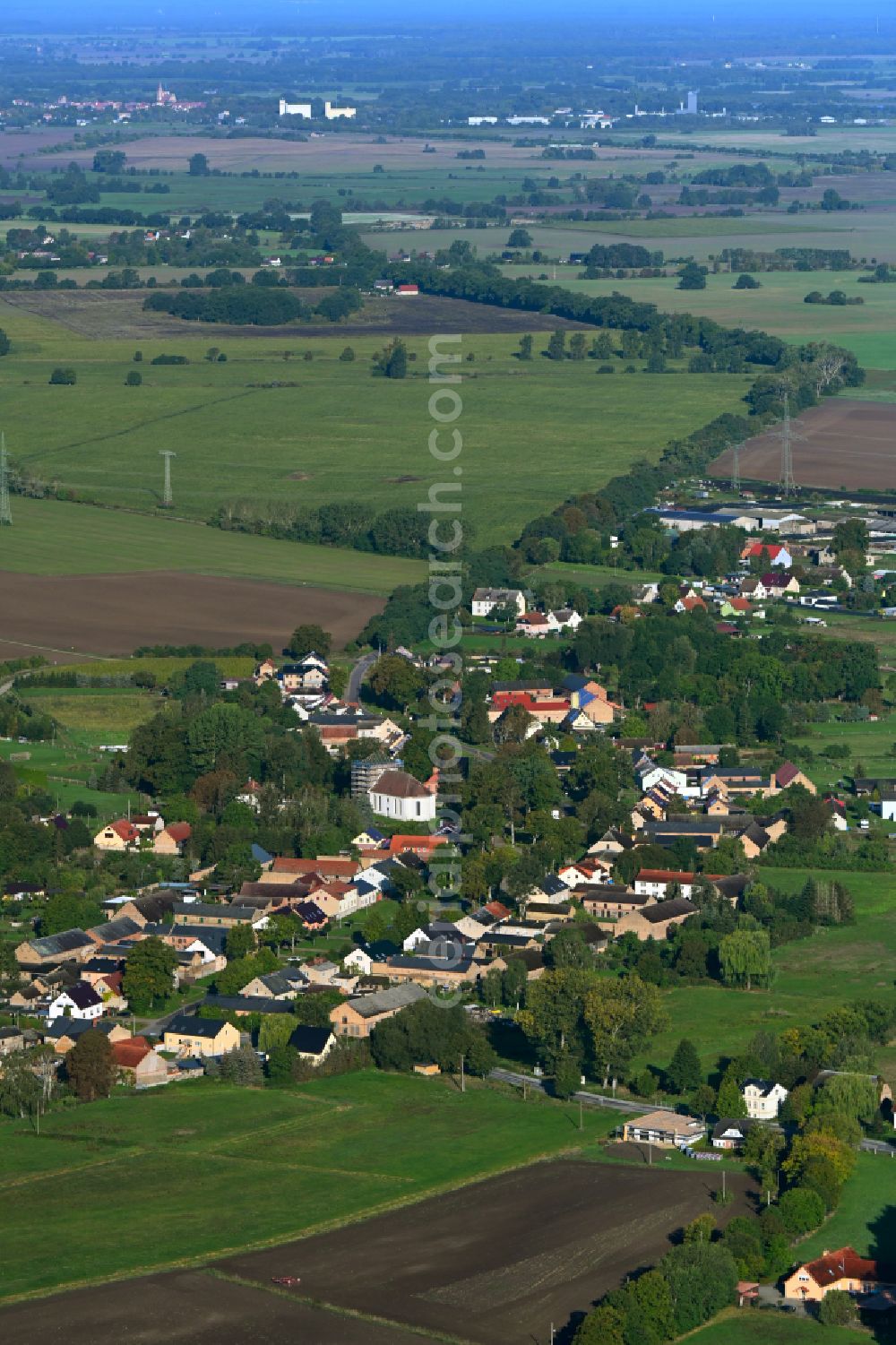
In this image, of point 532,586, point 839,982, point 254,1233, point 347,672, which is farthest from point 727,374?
point 254,1233

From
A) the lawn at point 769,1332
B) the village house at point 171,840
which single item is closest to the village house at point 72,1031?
the village house at point 171,840

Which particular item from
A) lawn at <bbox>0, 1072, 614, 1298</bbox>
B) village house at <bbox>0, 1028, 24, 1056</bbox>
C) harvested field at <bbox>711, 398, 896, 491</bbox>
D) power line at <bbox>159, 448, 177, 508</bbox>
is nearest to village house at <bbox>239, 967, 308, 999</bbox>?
lawn at <bbox>0, 1072, 614, 1298</bbox>

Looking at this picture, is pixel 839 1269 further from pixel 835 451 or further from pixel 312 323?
pixel 312 323

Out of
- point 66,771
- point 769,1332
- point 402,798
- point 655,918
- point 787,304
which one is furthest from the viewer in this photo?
point 787,304

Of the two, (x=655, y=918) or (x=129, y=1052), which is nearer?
(x=129, y=1052)

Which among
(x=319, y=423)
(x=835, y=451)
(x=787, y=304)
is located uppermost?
(x=787, y=304)

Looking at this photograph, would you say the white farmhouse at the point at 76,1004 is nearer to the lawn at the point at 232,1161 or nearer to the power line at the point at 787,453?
the lawn at the point at 232,1161

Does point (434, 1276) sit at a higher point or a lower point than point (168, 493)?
lower

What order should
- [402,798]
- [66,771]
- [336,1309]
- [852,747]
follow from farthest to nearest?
[852,747] → [66,771] → [402,798] → [336,1309]

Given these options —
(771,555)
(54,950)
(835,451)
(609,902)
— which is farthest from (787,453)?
(54,950)
